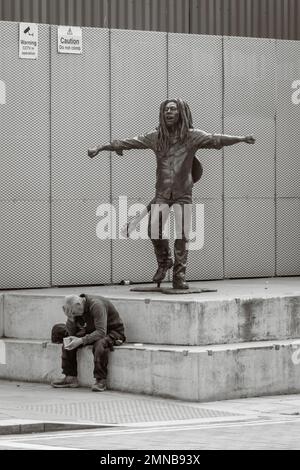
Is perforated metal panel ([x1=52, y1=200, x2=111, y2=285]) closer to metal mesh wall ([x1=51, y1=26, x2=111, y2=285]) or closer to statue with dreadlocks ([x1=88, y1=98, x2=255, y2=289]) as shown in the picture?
metal mesh wall ([x1=51, y1=26, x2=111, y2=285])

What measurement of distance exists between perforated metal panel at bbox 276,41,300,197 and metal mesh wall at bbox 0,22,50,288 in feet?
13.0

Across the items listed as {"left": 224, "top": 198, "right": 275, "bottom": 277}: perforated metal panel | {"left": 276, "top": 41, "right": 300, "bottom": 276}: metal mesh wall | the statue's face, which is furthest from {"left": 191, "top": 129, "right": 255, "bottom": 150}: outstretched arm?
{"left": 276, "top": 41, "right": 300, "bottom": 276}: metal mesh wall

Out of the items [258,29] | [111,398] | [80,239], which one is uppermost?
[258,29]

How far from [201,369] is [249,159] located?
647 cm

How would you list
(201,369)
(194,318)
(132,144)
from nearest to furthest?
1. (201,369)
2. (194,318)
3. (132,144)

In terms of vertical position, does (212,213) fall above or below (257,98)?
below

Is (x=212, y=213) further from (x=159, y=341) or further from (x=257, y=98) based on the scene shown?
(x=159, y=341)

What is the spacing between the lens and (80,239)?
2289 centimetres

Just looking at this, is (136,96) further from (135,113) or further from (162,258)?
(162,258)

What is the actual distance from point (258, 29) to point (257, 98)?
46.9 inches

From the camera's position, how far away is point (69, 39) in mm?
22812

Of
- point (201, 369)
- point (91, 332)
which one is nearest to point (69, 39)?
point (91, 332)
